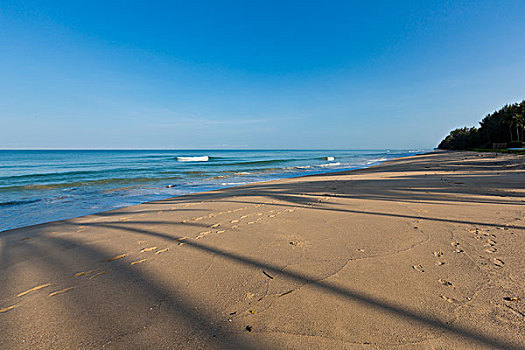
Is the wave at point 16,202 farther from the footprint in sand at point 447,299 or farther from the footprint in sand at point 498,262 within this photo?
the footprint in sand at point 498,262

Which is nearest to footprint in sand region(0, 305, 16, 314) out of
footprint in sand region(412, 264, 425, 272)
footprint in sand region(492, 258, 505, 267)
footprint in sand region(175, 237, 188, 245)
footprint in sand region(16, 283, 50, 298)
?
footprint in sand region(16, 283, 50, 298)

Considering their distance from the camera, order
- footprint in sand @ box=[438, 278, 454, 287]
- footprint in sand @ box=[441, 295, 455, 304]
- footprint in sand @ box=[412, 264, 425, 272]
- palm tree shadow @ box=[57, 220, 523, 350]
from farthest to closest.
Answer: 1. footprint in sand @ box=[412, 264, 425, 272]
2. footprint in sand @ box=[438, 278, 454, 287]
3. footprint in sand @ box=[441, 295, 455, 304]
4. palm tree shadow @ box=[57, 220, 523, 350]

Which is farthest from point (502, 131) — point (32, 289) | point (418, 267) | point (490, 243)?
point (32, 289)

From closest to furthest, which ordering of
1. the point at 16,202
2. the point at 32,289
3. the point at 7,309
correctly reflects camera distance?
the point at 7,309 < the point at 32,289 < the point at 16,202

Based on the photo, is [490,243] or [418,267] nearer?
[418,267]

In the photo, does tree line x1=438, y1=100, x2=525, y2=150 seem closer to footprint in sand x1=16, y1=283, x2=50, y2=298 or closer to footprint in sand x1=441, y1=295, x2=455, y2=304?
footprint in sand x1=441, y1=295, x2=455, y2=304

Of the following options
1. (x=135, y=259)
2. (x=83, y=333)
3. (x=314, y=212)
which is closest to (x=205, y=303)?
(x=83, y=333)

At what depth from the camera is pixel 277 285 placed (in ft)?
7.92

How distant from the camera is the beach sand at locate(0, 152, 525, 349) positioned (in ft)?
5.74

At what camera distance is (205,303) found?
2.18m

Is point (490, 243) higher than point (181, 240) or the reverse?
the reverse

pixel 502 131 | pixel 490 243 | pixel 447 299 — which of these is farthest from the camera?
pixel 502 131

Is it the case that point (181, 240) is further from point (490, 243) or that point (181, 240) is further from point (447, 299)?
point (490, 243)

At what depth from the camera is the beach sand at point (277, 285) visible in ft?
5.74
